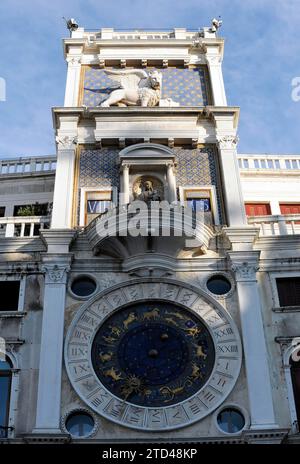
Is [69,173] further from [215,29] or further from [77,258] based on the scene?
[215,29]

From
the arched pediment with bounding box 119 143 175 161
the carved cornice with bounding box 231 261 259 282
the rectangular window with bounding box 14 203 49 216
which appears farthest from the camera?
the rectangular window with bounding box 14 203 49 216

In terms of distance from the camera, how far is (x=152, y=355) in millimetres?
16516

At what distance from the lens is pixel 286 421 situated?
1556 centimetres

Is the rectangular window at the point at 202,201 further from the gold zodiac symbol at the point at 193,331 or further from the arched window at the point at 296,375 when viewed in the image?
the arched window at the point at 296,375

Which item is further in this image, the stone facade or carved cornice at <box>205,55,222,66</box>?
carved cornice at <box>205,55,222,66</box>

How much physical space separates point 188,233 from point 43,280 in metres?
3.94

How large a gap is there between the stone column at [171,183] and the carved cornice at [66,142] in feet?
9.91

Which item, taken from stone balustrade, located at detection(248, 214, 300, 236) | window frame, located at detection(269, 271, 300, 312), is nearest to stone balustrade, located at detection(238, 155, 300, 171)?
stone balustrade, located at detection(248, 214, 300, 236)

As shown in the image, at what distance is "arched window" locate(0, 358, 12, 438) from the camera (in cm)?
1547

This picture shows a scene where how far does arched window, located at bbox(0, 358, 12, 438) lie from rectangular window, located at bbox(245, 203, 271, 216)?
9.78m

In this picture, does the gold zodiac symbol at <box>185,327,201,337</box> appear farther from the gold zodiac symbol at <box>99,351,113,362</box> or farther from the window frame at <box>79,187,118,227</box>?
the window frame at <box>79,187,118,227</box>

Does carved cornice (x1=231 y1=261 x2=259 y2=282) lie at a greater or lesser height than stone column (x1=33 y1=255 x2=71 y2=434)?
greater

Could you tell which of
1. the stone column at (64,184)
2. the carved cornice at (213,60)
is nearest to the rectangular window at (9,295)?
the stone column at (64,184)
